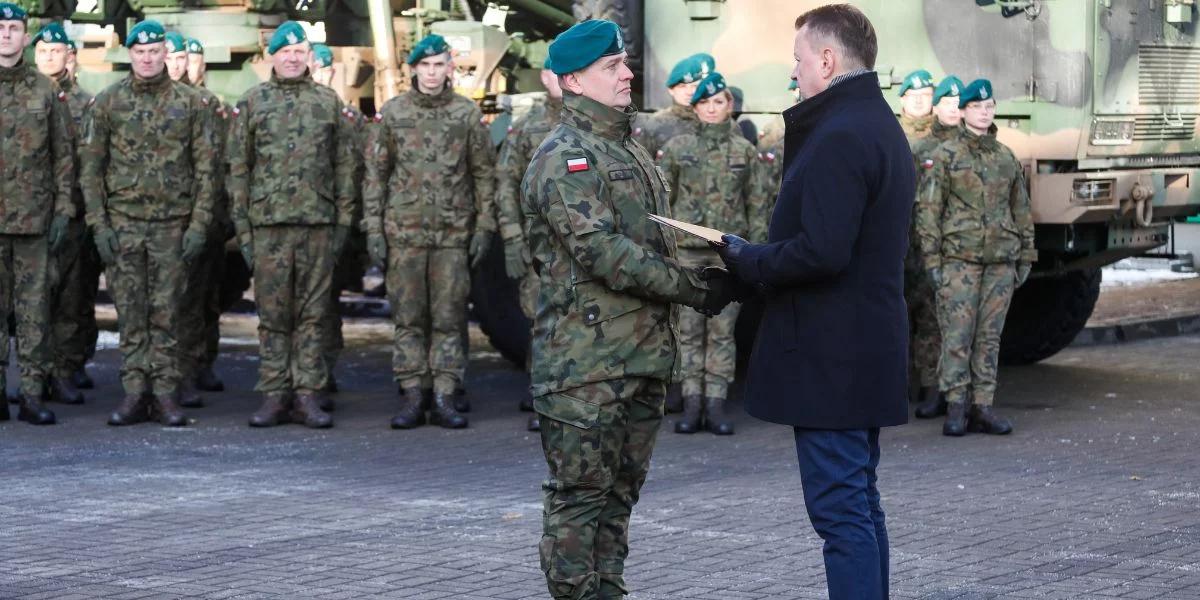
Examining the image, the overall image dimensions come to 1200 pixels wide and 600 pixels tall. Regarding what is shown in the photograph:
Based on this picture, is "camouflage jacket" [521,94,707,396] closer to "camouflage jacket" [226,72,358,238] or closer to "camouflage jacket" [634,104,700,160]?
"camouflage jacket" [226,72,358,238]

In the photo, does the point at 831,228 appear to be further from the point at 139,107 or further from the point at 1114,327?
the point at 1114,327

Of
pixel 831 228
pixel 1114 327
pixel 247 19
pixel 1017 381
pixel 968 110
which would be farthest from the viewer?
pixel 1114 327

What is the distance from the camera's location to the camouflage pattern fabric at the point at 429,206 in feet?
31.8

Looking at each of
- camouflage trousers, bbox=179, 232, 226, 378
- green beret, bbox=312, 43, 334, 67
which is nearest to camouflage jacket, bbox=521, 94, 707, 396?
camouflage trousers, bbox=179, 232, 226, 378

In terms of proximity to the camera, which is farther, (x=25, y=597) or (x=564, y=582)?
(x=25, y=597)

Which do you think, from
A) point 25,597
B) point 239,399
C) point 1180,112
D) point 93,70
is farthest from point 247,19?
point 25,597

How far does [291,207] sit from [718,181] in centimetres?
213

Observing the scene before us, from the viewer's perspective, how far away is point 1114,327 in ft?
45.7

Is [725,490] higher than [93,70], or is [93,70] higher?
[93,70]

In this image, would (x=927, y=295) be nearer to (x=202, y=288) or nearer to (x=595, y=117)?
(x=202, y=288)

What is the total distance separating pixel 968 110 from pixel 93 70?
6.16 metres

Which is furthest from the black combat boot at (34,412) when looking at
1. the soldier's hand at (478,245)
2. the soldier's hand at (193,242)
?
the soldier's hand at (478,245)

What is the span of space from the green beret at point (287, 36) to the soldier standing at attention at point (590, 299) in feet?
15.7

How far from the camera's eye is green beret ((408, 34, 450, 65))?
31.4 ft
